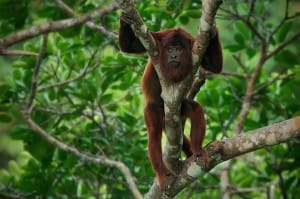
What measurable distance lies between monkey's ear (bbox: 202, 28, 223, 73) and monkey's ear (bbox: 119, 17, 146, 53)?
66cm

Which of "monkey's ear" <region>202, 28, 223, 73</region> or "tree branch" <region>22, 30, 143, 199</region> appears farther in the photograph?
"tree branch" <region>22, 30, 143, 199</region>

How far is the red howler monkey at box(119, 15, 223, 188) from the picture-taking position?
6.21 m

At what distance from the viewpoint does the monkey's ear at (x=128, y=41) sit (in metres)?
6.10

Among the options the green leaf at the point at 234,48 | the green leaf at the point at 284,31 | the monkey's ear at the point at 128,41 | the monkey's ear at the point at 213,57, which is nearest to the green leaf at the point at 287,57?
the green leaf at the point at 284,31

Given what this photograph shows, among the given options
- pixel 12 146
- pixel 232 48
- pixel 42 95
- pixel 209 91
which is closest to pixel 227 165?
pixel 209 91

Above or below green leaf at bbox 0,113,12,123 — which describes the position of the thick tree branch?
above

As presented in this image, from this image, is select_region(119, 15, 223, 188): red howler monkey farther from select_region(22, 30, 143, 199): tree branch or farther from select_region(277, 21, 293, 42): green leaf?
select_region(277, 21, 293, 42): green leaf

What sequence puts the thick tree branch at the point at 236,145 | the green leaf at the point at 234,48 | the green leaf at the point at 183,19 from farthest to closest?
the green leaf at the point at 234,48 < the green leaf at the point at 183,19 < the thick tree branch at the point at 236,145

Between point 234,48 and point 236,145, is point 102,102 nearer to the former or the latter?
point 234,48

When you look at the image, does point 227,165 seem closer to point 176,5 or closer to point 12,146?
point 176,5

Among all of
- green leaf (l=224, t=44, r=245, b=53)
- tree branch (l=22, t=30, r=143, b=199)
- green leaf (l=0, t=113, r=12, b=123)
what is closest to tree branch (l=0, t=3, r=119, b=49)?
tree branch (l=22, t=30, r=143, b=199)

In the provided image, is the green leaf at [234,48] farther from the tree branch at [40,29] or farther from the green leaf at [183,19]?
the tree branch at [40,29]

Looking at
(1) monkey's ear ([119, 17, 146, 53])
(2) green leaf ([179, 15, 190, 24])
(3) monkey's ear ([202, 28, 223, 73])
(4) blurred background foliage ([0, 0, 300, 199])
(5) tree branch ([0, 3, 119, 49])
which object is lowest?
(4) blurred background foliage ([0, 0, 300, 199])

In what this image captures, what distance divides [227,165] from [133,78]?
5.75ft
